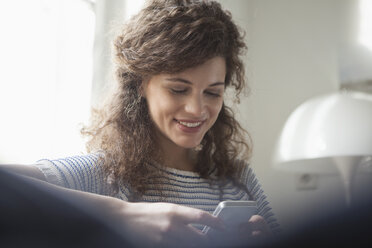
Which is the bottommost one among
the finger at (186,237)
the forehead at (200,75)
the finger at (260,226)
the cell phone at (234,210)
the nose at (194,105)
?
the cell phone at (234,210)

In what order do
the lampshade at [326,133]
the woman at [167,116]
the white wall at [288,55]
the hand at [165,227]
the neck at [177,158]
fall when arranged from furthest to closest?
1. the neck at [177,158]
2. the woman at [167,116]
3. the white wall at [288,55]
4. the lampshade at [326,133]
5. the hand at [165,227]

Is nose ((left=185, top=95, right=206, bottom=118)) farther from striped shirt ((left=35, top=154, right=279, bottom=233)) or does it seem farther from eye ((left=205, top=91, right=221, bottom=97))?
striped shirt ((left=35, top=154, right=279, bottom=233))

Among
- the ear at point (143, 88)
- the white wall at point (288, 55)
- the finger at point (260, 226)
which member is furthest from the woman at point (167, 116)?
the finger at point (260, 226)

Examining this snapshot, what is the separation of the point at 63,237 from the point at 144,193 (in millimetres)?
459

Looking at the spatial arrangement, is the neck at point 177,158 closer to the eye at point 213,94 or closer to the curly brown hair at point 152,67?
the curly brown hair at point 152,67

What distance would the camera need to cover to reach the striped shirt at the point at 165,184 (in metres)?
0.52

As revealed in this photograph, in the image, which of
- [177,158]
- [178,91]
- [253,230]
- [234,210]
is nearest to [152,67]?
[178,91]

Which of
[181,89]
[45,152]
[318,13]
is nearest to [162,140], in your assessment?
[181,89]

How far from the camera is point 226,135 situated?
85cm

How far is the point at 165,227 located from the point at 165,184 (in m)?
0.45

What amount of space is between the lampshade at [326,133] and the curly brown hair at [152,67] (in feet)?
0.82

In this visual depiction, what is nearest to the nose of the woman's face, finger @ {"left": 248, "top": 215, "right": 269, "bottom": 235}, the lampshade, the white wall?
the woman's face

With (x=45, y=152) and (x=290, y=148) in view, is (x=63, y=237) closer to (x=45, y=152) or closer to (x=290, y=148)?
(x=290, y=148)

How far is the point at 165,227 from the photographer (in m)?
0.21
